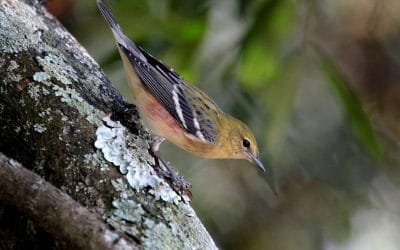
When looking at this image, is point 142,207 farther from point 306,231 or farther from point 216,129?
point 306,231

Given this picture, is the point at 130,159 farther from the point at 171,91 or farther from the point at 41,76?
the point at 171,91

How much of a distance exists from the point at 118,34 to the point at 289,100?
0.72 meters

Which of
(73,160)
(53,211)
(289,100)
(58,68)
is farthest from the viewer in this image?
(289,100)

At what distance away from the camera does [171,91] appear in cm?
318

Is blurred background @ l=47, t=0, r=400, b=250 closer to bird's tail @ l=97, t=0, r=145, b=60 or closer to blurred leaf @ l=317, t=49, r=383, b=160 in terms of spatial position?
blurred leaf @ l=317, t=49, r=383, b=160

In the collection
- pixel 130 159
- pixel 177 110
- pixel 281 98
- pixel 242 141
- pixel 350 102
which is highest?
pixel 350 102

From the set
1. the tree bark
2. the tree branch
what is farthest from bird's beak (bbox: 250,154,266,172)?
the tree branch

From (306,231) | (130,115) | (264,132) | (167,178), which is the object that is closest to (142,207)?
(167,178)

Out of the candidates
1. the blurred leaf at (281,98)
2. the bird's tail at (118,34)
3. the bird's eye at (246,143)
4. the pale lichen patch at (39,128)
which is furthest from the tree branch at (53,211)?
the bird's eye at (246,143)

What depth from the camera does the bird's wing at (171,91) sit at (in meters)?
3.01

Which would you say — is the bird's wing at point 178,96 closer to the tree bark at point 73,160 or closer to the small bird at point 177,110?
the small bird at point 177,110

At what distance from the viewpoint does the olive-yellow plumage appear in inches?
118

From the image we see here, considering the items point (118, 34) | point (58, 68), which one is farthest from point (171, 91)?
point (58, 68)

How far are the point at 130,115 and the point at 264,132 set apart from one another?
3.37 feet
